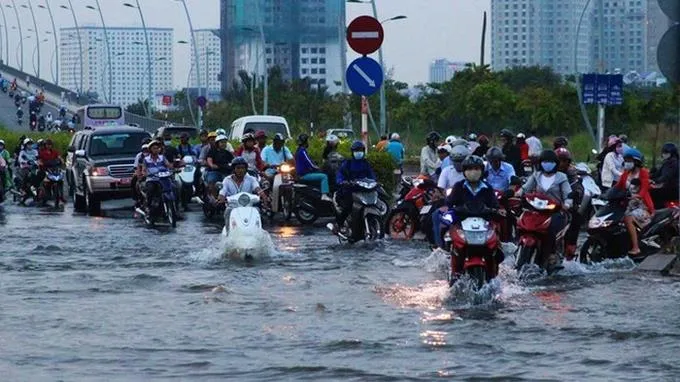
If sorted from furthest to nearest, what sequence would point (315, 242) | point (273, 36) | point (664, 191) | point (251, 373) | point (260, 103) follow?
1. point (273, 36)
2. point (260, 103)
3. point (315, 242)
4. point (664, 191)
5. point (251, 373)

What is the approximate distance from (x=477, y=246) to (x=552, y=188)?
2697 millimetres

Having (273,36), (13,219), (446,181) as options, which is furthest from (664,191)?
(273,36)

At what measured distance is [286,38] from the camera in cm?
13225

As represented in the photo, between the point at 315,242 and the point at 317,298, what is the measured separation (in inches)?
315

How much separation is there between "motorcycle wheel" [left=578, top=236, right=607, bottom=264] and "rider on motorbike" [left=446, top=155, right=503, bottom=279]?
385 cm

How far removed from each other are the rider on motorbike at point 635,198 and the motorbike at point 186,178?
1475 centimetres

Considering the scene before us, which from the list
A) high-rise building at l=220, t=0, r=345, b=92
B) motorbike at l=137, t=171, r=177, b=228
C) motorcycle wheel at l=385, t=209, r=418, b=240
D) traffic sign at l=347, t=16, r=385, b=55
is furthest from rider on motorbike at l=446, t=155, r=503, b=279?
high-rise building at l=220, t=0, r=345, b=92

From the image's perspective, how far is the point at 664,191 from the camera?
2152cm

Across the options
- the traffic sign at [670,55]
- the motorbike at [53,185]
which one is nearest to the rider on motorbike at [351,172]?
the traffic sign at [670,55]

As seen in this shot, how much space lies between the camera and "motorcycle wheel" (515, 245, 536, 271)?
17.4m

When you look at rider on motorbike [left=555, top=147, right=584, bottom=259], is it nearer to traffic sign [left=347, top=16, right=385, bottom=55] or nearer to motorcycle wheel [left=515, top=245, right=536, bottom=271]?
motorcycle wheel [left=515, top=245, right=536, bottom=271]

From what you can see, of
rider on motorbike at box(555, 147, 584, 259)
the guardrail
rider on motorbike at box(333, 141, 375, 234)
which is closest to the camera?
rider on motorbike at box(555, 147, 584, 259)

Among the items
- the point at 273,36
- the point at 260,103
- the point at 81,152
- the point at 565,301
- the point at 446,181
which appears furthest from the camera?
the point at 273,36

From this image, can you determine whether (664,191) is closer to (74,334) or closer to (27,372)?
(74,334)
